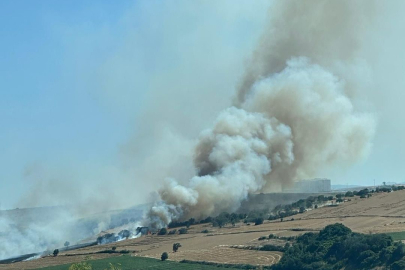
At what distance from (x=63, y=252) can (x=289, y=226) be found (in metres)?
26.3

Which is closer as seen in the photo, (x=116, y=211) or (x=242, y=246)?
(x=242, y=246)

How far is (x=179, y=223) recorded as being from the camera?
74.9 metres

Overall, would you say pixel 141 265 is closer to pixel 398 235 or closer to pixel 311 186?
pixel 398 235

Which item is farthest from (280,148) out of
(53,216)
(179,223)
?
(53,216)

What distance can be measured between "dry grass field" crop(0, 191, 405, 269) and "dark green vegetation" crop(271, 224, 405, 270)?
94.5 inches

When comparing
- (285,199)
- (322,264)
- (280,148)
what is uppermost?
(280,148)

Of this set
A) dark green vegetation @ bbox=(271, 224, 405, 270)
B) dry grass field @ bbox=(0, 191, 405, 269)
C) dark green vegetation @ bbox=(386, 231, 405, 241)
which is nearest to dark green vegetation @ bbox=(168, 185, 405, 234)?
dry grass field @ bbox=(0, 191, 405, 269)

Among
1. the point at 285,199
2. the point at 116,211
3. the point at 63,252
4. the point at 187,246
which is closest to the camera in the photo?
the point at 187,246

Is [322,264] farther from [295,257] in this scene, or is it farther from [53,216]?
[53,216]

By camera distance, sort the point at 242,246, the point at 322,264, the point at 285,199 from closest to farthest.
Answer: the point at 322,264, the point at 242,246, the point at 285,199

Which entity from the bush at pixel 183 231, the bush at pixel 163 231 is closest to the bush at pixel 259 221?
the bush at pixel 183 231

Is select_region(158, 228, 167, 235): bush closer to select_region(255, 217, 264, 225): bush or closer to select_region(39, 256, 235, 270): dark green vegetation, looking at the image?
select_region(255, 217, 264, 225): bush

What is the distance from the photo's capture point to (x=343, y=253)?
1693 inches

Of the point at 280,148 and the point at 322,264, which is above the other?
the point at 280,148
